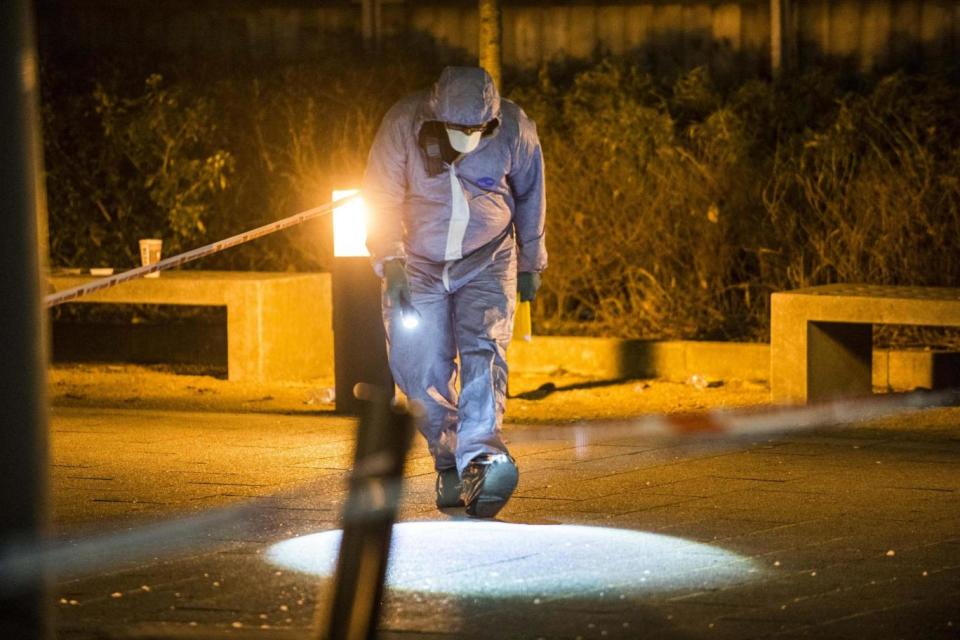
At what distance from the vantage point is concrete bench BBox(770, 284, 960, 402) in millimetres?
9609

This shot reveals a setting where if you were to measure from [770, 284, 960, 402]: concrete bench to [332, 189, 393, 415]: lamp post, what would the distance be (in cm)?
207

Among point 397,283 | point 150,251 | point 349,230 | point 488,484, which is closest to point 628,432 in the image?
point 349,230

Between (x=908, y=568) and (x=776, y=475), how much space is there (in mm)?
1785

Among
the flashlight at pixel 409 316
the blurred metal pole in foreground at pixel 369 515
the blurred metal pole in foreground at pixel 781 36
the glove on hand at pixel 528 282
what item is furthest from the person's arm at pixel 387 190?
the blurred metal pole in foreground at pixel 781 36

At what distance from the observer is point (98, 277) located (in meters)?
11.8

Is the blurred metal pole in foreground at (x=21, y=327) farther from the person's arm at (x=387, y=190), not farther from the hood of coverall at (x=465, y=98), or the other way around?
the person's arm at (x=387, y=190)

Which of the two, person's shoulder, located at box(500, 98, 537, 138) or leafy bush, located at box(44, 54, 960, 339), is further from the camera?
leafy bush, located at box(44, 54, 960, 339)

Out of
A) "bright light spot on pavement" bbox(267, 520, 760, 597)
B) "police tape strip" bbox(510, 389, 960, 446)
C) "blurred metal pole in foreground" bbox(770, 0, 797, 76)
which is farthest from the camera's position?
"blurred metal pole in foreground" bbox(770, 0, 797, 76)

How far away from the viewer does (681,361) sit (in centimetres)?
1118

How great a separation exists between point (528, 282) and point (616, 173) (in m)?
4.90

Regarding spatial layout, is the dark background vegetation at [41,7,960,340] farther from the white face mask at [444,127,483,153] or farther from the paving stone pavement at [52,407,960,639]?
the white face mask at [444,127,483,153]

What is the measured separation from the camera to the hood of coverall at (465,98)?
22.1ft

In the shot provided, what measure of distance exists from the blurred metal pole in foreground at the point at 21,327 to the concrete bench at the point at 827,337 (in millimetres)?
6413

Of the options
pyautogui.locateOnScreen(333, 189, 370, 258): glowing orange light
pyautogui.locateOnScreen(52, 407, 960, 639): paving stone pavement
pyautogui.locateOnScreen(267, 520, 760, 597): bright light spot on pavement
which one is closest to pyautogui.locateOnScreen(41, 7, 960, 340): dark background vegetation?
pyautogui.locateOnScreen(52, 407, 960, 639): paving stone pavement
